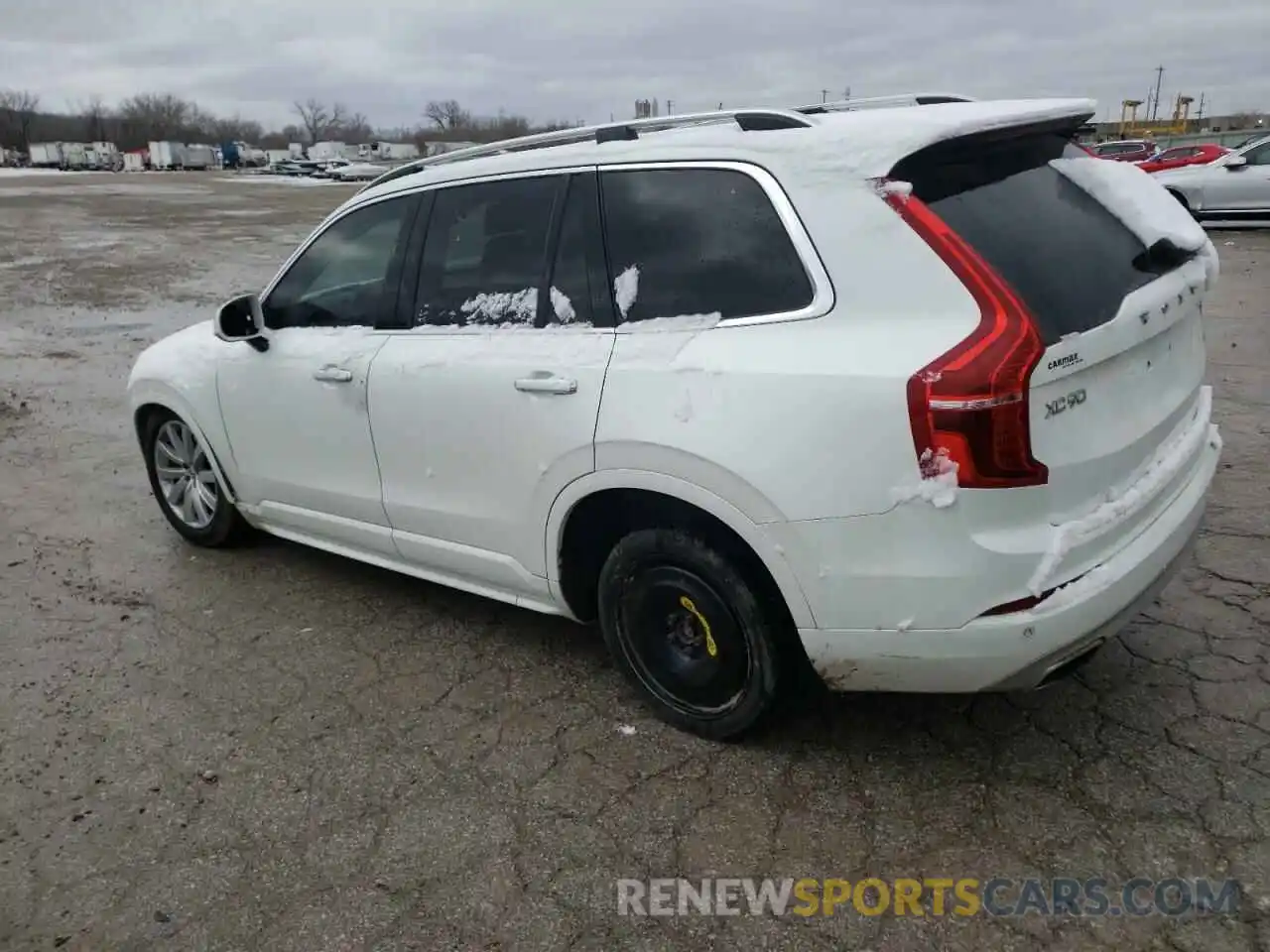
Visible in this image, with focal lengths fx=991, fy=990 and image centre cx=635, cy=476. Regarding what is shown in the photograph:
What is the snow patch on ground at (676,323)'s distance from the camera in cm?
286

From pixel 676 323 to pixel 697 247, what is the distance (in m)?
0.24

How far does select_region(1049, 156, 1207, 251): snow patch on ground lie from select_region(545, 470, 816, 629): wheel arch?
1.48 m

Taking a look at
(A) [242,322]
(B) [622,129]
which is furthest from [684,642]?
(A) [242,322]

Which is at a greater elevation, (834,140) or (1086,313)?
(834,140)

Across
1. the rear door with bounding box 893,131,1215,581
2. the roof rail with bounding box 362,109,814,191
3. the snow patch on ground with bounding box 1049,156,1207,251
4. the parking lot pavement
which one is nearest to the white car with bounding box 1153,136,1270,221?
the parking lot pavement

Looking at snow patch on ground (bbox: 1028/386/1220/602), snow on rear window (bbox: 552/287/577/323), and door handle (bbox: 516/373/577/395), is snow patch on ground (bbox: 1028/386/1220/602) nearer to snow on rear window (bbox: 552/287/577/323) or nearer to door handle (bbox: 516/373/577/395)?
door handle (bbox: 516/373/577/395)

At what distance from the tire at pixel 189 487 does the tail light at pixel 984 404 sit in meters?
3.57

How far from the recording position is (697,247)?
116 inches

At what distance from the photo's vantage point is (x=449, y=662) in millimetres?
3814

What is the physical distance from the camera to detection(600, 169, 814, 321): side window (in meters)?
2.76

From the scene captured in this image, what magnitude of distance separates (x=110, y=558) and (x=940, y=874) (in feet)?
13.9

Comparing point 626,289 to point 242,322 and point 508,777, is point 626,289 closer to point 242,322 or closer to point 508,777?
point 508,777

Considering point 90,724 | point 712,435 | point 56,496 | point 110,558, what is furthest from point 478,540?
point 56,496

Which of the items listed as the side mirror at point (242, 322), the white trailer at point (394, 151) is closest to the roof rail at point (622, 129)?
the side mirror at point (242, 322)
